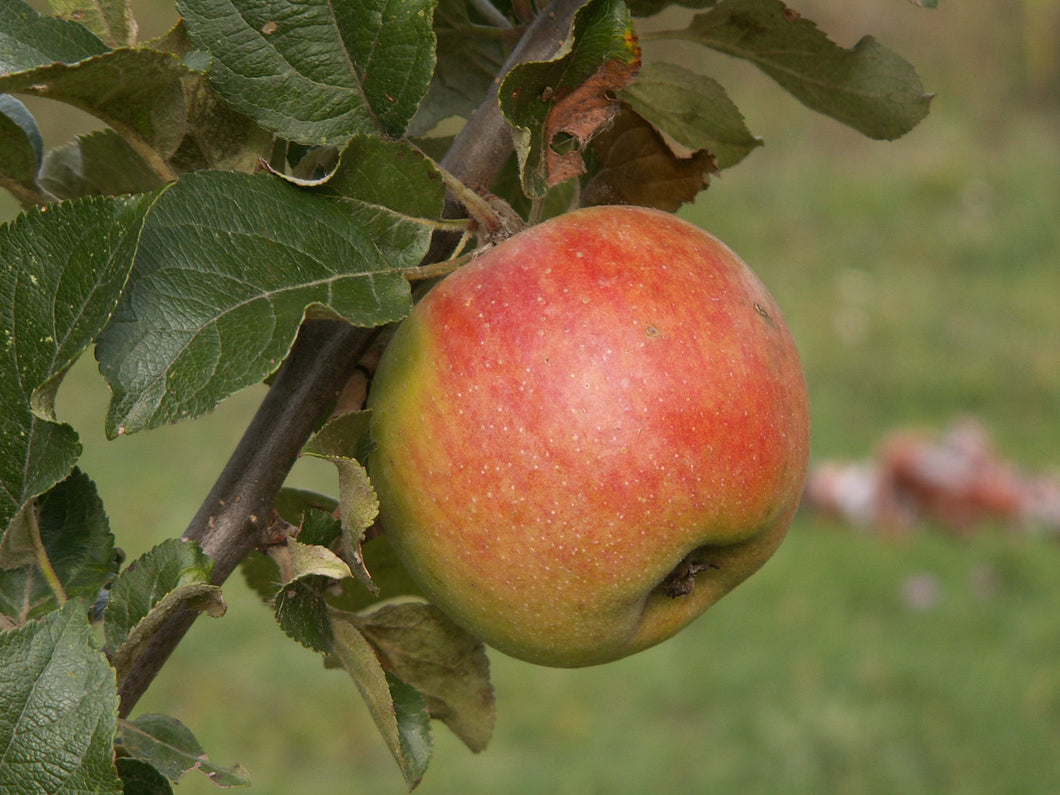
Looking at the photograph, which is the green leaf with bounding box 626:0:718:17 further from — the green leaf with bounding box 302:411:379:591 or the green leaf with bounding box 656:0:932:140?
the green leaf with bounding box 302:411:379:591

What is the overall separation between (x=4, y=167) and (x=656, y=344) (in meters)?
0.33

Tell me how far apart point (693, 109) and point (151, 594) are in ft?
1.44

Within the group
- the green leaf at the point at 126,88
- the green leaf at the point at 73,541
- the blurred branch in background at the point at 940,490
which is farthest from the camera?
the blurred branch in background at the point at 940,490

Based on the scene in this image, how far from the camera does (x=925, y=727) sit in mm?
2781

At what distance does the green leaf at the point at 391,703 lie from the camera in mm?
572

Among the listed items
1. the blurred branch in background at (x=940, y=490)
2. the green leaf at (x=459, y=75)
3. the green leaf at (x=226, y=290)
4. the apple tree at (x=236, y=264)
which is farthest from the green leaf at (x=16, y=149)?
the blurred branch in background at (x=940, y=490)

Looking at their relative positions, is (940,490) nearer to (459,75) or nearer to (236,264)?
(459,75)

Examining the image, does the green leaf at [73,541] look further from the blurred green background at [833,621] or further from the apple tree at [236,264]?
the blurred green background at [833,621]

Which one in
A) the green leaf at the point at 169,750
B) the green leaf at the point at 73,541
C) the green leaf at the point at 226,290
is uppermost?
the green leaf at the point at 226,290

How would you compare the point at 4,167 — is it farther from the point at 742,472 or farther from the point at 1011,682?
the point at 1011,682

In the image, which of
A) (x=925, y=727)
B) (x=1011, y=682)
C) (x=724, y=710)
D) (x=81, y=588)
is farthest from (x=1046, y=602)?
(x=81, y=588)

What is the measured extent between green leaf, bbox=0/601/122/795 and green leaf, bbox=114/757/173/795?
44mm

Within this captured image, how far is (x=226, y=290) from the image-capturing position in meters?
0.50

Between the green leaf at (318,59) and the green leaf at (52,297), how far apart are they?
0.10 metres
